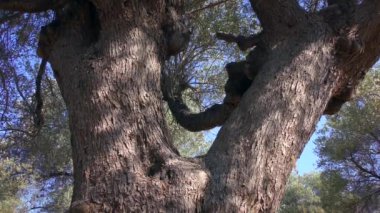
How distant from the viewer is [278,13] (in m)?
4.68

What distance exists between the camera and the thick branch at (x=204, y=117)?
5218 mm

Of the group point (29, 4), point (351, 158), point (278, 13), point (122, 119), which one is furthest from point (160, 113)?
point (351, 158)

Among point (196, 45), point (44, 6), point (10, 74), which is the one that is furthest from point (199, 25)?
point (44, 6)

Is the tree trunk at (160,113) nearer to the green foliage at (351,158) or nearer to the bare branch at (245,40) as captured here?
the bare branch at (245,40)

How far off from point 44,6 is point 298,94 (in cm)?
238

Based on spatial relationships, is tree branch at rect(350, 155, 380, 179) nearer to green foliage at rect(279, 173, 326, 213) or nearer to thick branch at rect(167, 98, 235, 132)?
thick branch at rect(167, 98, 235, 132)

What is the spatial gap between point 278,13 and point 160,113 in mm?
1505

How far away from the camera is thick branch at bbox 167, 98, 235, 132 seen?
5218 millimetres

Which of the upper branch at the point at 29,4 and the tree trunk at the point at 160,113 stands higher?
the upper branch at the point at 29,4

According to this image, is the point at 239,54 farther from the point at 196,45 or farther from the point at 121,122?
the point at 121,122

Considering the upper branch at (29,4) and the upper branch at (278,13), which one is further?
the upper branch at (29,4)

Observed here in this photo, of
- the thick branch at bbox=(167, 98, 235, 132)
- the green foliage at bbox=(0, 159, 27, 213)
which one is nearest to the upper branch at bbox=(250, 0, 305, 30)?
the thick branch at bbox=(167, 98, 235, 132)

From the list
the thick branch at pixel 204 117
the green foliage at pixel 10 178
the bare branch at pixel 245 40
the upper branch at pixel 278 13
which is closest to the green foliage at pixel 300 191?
the green foliage at pixel 10 178

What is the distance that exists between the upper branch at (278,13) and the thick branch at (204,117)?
0.88 m
